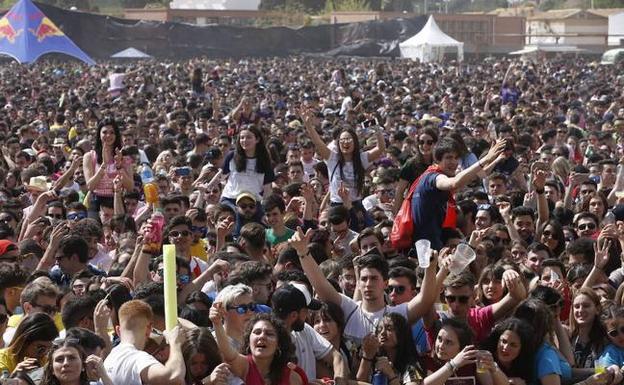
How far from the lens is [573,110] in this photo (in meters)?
21.4

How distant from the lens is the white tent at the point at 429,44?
4959 cm

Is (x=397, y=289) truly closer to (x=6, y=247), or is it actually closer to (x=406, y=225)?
(x=406, y=225)

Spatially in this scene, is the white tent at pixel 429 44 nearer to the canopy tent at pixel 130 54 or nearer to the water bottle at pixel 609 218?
the canopy tent at pixel 130 54

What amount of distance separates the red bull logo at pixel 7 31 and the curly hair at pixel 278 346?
19.6 metres

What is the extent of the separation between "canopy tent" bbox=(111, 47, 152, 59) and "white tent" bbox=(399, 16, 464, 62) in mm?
9826

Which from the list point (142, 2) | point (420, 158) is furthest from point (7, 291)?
point (142, 2)

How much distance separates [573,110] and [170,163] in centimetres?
990

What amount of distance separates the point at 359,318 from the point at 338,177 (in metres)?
4.18

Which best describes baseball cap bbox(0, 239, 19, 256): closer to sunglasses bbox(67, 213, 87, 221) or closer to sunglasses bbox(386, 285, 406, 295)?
sunglasses bbox(67, 213, 87, 221)

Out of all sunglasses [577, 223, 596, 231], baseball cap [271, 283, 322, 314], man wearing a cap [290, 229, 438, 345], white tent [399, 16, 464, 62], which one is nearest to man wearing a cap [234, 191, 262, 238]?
sunglasses [577, 223, 596, 231]

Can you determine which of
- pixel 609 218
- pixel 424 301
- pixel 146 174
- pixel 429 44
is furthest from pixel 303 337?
pixel 429 44

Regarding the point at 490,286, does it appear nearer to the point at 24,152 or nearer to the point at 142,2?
the point at 24,152

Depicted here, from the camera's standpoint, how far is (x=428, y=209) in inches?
326

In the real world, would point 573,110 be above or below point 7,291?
below
